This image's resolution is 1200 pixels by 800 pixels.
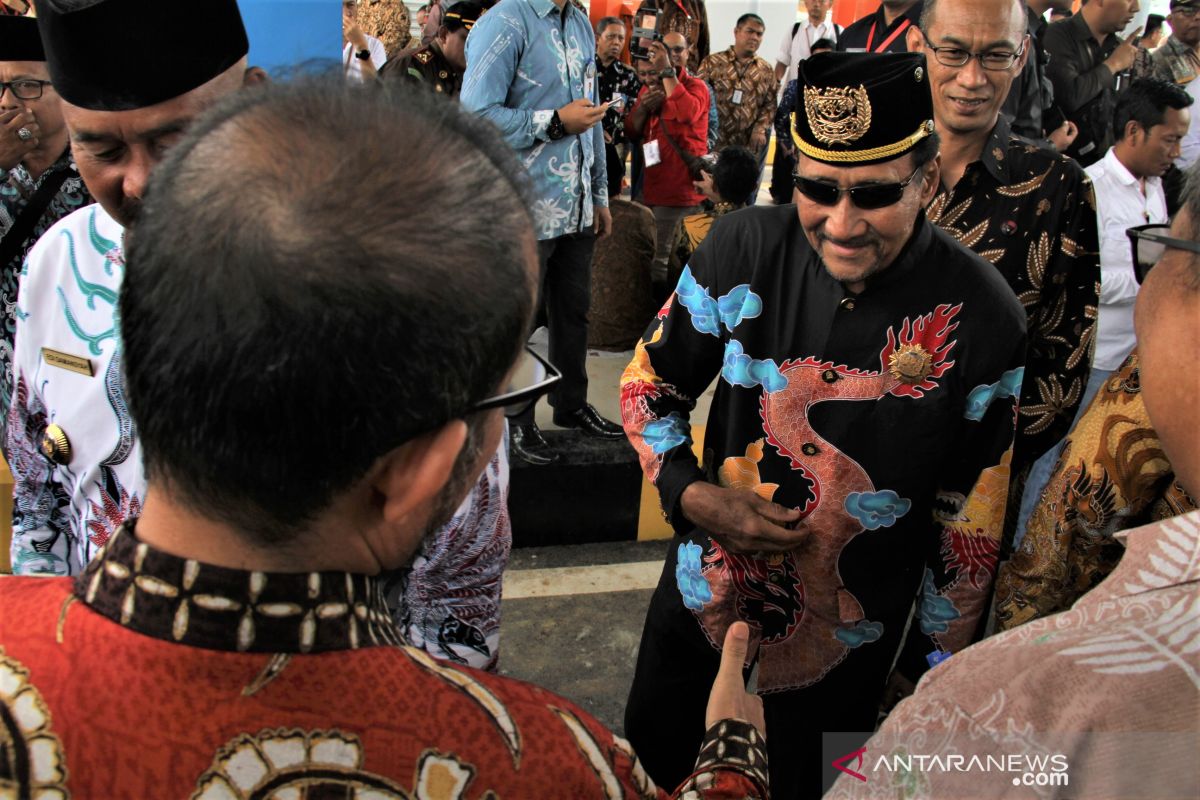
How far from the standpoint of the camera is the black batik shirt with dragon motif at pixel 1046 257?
2.29 m

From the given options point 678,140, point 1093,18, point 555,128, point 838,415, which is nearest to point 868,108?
point 838,415

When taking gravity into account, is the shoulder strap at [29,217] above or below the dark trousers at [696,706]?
above

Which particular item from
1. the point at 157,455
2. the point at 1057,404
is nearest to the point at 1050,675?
the point at 157,455

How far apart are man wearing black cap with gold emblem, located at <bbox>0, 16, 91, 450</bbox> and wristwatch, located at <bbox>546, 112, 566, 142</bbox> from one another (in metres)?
1.66

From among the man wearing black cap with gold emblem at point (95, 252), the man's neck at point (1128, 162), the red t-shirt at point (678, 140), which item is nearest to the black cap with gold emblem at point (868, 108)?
the man wearing black cap with gold emblem at point (95, 252)

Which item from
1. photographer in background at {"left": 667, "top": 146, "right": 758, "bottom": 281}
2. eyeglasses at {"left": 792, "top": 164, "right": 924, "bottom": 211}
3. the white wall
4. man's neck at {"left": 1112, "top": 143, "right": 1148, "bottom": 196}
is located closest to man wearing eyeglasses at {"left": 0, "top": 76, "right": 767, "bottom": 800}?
eyeglasses at {"left": 792, "top": 164, "right": 924, "bottom": 211}

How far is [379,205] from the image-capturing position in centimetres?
68

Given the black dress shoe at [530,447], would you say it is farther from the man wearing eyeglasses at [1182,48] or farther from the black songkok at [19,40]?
the man wearing eyeglasses at [1182,48]

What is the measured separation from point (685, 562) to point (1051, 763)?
4.28 ft

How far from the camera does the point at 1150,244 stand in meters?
1.28

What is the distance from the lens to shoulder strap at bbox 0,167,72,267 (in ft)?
7.74

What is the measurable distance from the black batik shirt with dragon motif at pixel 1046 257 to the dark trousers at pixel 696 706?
35.5 inches

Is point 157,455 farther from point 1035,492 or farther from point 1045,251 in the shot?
point 1035,492

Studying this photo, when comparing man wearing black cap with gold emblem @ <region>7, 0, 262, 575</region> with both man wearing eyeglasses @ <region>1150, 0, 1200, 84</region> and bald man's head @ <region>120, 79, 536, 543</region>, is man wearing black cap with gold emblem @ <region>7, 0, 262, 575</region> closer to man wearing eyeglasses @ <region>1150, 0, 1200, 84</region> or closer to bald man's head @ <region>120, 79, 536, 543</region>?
bald man's head @ <region>120, 79, 536, 543</region>
